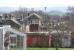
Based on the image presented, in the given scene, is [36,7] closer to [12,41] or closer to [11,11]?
[11,11]

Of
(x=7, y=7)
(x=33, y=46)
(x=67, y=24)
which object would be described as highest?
(x=7, y=7)

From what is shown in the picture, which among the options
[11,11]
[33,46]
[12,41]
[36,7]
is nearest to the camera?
[12,41]

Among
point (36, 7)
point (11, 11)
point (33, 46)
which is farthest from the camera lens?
point (33, 46)

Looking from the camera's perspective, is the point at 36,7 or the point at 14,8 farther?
the point at 36,7

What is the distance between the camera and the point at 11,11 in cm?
621

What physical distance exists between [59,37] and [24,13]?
6.09 ft

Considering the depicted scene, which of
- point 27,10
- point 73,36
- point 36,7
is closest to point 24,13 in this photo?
point 27,10

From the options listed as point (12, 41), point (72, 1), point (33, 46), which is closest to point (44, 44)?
point (33, 46)

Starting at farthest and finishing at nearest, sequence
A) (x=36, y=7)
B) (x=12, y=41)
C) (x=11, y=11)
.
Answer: (x=36, y=7) → (x=11, y=11) → (x=12, y=41)

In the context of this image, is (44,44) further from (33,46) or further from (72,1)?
(72,1)

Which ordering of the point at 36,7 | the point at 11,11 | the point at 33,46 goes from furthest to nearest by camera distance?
1. the point at 33,46
2. the point at 36,7
3. the point at 11,11

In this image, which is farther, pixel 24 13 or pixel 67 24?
pixel 67 24

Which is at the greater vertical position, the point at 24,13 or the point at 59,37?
the point at 24,13

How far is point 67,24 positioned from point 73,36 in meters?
0.62
